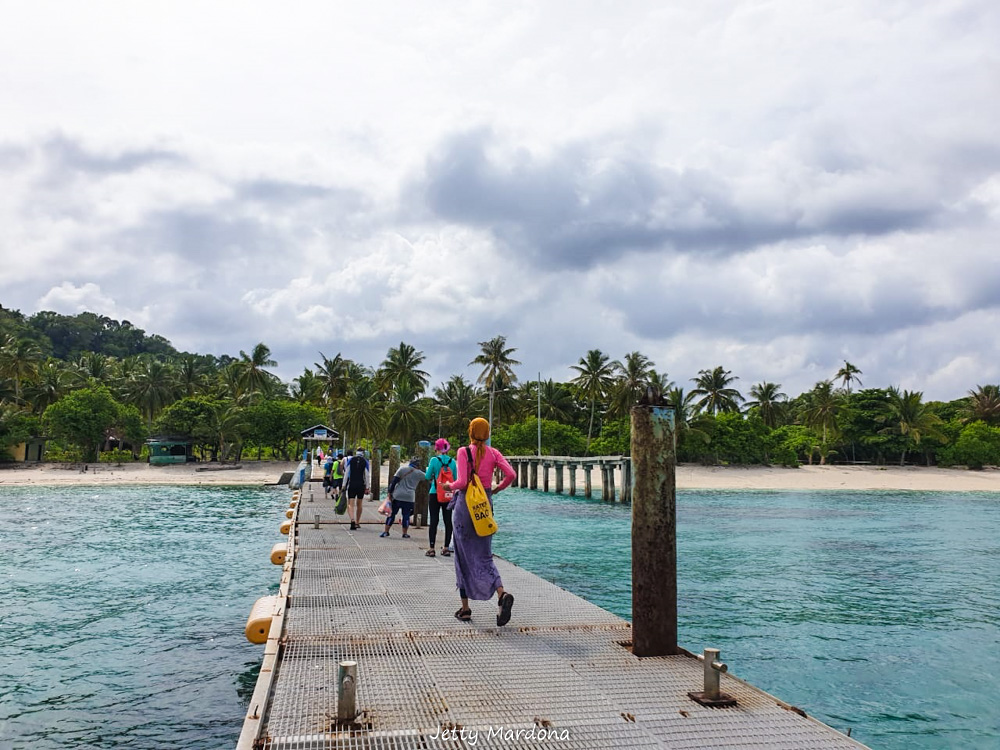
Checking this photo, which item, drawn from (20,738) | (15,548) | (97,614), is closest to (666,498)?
(20,738)

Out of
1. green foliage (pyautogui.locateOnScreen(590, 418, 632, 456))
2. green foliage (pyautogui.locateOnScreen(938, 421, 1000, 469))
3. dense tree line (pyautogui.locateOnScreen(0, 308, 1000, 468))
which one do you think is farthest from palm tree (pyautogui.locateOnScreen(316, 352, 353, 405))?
green foliage (pyautogui.locateOnScreen(938, 421, 1000, 469))

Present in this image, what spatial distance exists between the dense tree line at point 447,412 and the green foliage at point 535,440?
11 cm

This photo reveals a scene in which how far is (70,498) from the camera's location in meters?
37.5

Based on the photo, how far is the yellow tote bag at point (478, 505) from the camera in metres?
6.60

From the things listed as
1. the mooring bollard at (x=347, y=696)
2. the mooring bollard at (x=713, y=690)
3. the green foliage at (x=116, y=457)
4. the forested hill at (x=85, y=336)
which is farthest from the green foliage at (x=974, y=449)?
the forested hill at (x=85, y=336)

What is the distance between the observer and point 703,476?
54.9 meters

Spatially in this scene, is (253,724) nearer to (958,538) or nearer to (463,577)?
(463,577)

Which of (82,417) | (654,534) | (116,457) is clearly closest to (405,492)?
(654,534)

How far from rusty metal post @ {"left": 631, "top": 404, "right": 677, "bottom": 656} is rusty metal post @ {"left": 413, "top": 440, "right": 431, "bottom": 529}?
360 inches

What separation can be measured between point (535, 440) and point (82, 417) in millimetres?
33963

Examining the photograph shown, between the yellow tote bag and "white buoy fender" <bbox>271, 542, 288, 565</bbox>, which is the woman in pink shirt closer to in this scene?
the yellow tote bag

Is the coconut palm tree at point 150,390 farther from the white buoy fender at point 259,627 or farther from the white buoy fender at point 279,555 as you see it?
the white buoy fender at point 259,627

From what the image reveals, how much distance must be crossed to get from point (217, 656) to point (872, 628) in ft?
31.5

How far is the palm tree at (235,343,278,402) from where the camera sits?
68.9 m
